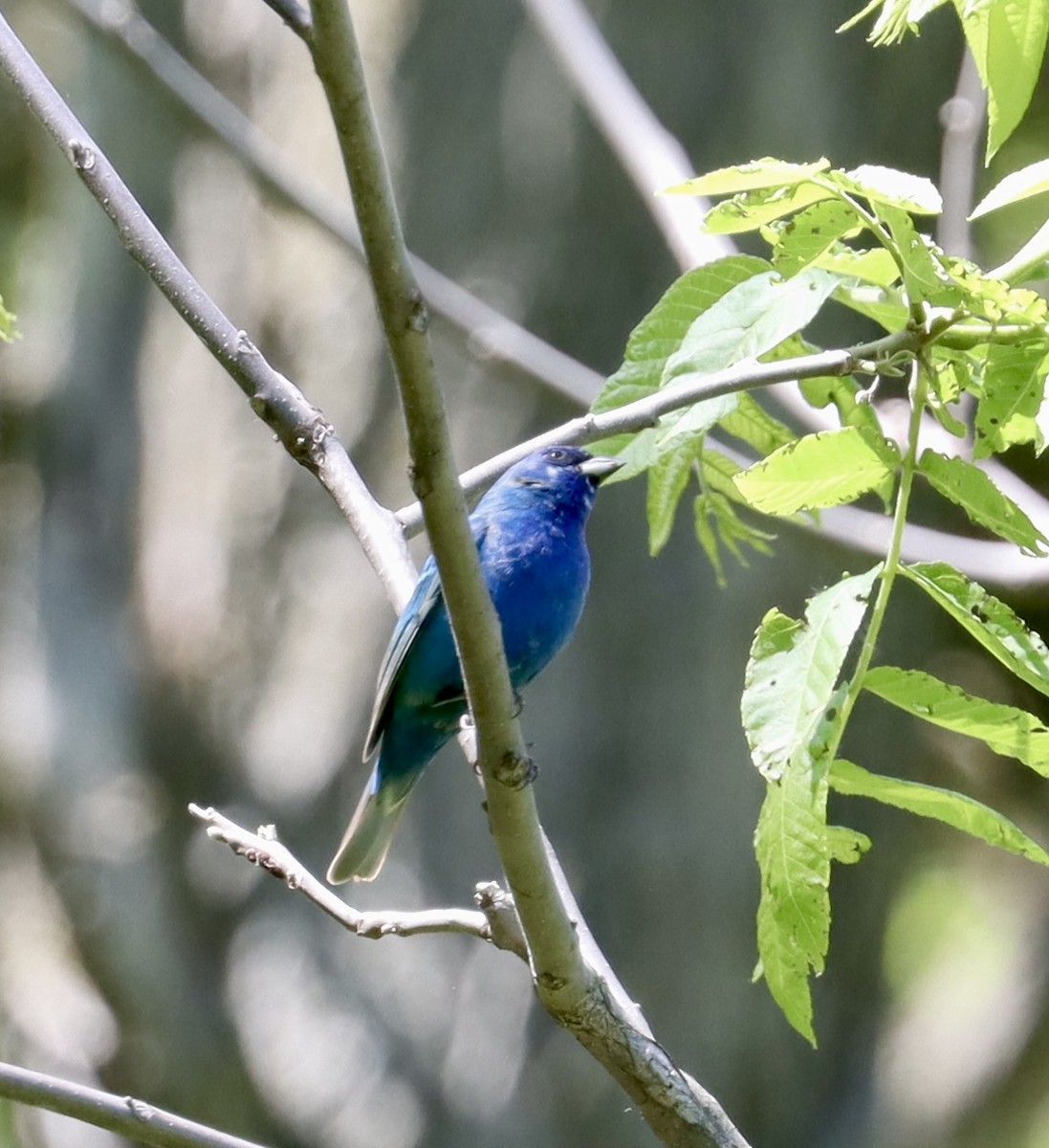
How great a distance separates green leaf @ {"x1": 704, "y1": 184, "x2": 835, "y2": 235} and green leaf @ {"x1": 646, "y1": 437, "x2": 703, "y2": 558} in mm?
411

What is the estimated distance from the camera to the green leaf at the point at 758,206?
1730 millimetres

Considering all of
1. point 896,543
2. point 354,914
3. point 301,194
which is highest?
point 301,194

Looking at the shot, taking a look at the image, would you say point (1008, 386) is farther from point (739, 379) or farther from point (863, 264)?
point (739, 379)

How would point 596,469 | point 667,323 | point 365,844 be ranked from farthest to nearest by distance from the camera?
point 596,469 < point 365,844 < point 667,323

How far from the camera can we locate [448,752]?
534cm

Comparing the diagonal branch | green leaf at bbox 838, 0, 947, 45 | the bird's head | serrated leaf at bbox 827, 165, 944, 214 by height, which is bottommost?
serrated leaf at bbox 827, 165, 944, 214

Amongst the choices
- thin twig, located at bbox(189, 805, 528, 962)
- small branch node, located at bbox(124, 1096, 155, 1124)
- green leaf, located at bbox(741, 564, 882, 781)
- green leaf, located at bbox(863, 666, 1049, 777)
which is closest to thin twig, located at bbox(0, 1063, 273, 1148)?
small branch node, located at bbox(124, 1096, 155, 1124)

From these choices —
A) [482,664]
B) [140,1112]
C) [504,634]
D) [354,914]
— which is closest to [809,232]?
[482,664]

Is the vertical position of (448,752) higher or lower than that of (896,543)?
higher

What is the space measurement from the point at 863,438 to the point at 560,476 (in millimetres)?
1953

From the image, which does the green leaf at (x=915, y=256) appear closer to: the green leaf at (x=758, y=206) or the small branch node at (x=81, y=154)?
the green leaf at (x=758, y=206)

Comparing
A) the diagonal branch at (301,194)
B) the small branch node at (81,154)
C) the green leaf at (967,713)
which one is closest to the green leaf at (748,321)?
the green leaf at (967,713)

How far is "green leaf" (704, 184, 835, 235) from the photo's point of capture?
1730mm

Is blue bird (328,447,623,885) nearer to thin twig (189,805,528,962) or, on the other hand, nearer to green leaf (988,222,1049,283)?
thin twig (189,805,528,962)
